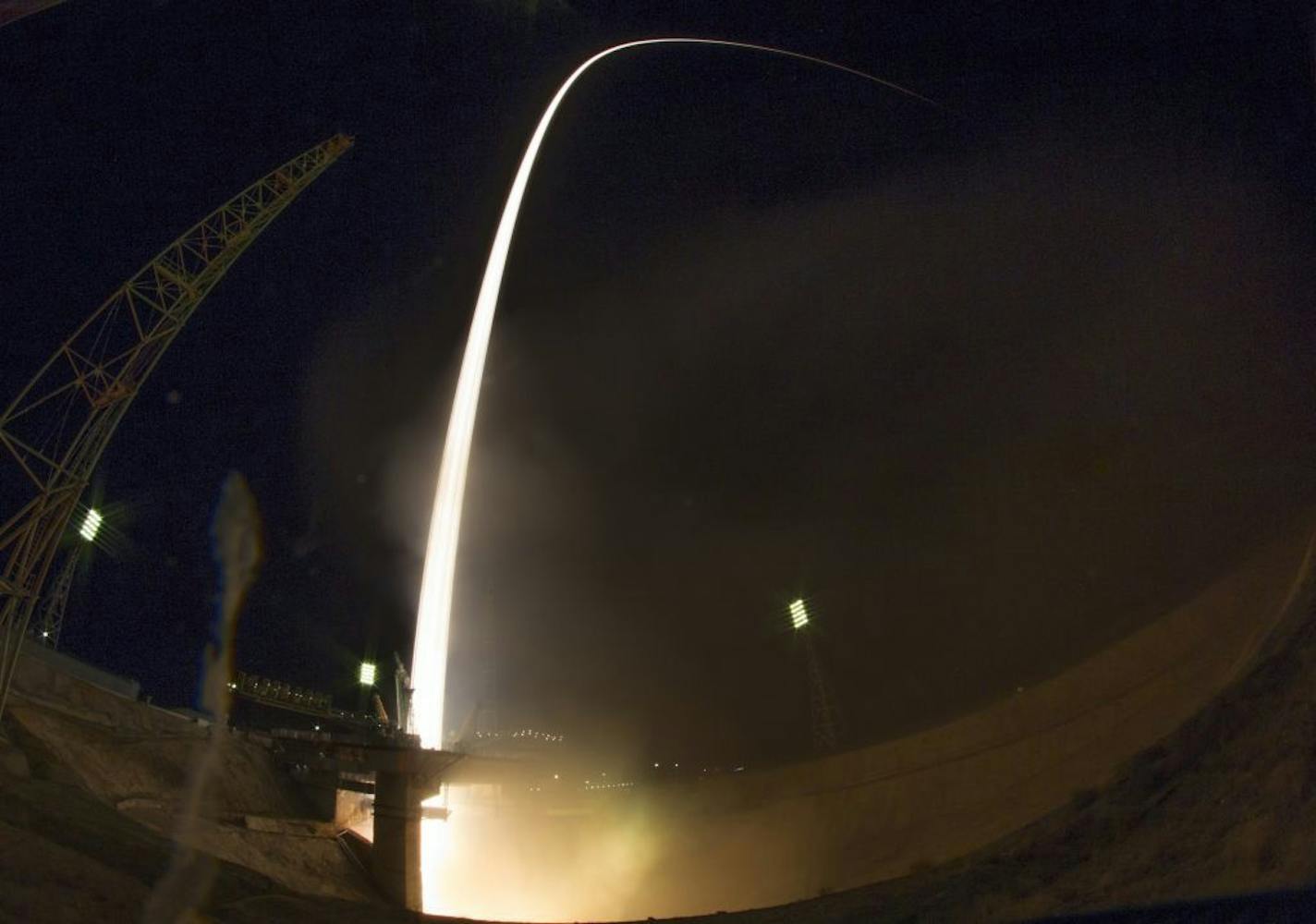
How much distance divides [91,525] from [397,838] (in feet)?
87.7

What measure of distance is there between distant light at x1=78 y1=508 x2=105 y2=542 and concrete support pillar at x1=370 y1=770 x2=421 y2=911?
23299mm

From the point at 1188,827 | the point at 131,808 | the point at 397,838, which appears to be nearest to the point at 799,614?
the point at 397,838

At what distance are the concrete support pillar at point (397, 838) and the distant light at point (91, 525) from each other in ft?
76.4

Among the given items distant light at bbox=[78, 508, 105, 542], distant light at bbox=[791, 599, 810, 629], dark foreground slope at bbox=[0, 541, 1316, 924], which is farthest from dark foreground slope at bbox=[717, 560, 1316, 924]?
distant light at bbox=[78, 508, 105, 542]

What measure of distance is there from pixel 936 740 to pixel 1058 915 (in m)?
28.4

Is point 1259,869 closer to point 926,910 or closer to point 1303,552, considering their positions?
point 926,910

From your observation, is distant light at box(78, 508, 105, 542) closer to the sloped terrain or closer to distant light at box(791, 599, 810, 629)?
the sloped terrain

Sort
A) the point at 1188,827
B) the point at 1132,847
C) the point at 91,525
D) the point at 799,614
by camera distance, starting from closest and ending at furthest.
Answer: the point at 1188,827 → the point at 1132,847 → the point at 91,525 → the point at 799,614

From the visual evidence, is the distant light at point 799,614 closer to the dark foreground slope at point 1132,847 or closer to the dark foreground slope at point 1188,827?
the dark foreground slope at point 1132,847

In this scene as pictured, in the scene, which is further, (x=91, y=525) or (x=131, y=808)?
(x=91, y=525)

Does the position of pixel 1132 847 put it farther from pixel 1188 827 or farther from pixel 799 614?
pixel 799 614

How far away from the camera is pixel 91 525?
4753 centimetres

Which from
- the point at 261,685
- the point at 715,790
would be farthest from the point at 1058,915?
the point at 261,685

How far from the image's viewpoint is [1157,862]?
8.54 meters
